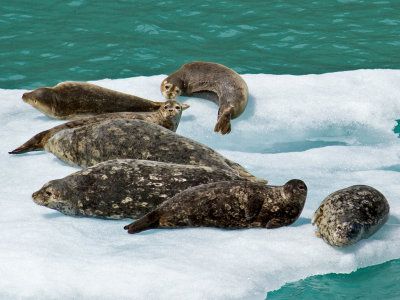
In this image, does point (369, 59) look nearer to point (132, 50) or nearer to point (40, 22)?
point (132, 50)

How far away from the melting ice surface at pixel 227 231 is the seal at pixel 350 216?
83 mm

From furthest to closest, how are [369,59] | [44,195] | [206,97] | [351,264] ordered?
[369,59] < [206,97] < [44,195] < [351,264]

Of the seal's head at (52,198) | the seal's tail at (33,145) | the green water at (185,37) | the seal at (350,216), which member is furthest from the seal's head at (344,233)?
the green water at (185,37)

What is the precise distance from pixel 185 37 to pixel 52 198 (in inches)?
249

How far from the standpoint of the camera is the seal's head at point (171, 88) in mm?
8273

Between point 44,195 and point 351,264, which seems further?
point 44,195

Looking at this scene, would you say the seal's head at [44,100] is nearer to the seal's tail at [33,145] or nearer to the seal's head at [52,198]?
the seal's tail at [33,145]

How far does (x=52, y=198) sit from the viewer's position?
17.0ft

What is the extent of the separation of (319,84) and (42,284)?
5.34 metres

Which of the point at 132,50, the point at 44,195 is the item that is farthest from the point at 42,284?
the point at 132,50

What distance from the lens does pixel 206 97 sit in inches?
332

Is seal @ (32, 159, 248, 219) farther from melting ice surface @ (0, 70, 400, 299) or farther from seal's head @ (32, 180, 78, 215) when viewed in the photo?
melting ice surface @ (0, 70, 400, 299)

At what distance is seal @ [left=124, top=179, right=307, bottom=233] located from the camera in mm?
4938

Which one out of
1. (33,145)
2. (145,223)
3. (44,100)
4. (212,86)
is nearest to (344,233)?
(145,223)
